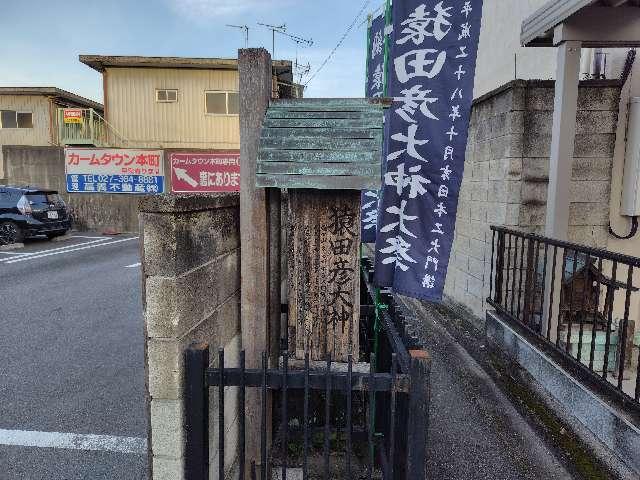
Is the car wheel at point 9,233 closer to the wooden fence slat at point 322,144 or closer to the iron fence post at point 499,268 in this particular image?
the iron fence post at point 499,268

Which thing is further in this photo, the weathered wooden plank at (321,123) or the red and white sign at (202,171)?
the red and white sign at (202,171)

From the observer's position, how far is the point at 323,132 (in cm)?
294

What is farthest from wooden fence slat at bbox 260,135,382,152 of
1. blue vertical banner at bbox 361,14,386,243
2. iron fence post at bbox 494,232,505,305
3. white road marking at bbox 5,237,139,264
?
white road marking at bbox 5,237,139,264

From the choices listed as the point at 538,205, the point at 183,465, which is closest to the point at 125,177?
the point at 538,205

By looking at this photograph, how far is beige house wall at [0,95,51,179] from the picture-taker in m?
22.5

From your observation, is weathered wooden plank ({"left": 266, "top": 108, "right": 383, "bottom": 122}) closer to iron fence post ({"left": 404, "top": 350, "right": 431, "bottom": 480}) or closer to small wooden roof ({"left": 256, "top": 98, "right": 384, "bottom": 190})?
small wooden roof ({"left": 256, "top": 98, "right": 384, "bottom": 190})

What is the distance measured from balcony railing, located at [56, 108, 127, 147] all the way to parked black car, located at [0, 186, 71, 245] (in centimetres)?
573

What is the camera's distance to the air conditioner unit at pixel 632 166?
5719mm

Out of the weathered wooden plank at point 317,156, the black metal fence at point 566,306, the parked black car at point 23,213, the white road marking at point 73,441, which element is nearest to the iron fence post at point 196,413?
the weathered wooden plank at point 317,156

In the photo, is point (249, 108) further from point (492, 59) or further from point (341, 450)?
point (492, 59)

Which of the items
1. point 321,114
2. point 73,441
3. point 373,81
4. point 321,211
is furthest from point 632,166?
point 73,441

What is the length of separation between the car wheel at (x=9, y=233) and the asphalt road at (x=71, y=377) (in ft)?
16.2

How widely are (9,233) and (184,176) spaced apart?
7419mm

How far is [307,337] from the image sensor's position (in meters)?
3.05
